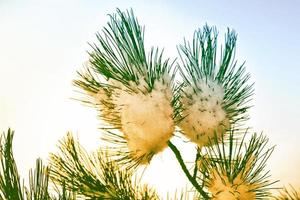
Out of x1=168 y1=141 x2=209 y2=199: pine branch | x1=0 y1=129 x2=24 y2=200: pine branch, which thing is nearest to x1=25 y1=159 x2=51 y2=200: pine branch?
x1=0 y1=129 x2=24 y2=200: pine branch

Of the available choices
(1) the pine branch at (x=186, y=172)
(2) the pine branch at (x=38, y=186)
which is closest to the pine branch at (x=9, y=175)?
(2) the pine branch at (x=38, y=186)

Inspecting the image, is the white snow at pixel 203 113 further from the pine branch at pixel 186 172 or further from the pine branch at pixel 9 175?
the pine branch at pixel 9 175

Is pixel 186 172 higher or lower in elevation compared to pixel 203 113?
lower

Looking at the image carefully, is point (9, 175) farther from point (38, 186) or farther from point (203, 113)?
point (203, 113)

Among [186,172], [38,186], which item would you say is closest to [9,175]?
Answer: [38,186]

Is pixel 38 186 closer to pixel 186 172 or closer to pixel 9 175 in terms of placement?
pixel 9 175

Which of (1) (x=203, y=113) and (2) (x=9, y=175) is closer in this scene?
(2) (x=9, y=175)

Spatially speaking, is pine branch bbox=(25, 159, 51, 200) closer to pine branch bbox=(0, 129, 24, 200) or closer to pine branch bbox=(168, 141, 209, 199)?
pine branch bbox=(0, 129, 24, 200)

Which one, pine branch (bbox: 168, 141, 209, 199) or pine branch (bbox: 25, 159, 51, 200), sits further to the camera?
pine branch (bbox: 168, 141, 209, 199)

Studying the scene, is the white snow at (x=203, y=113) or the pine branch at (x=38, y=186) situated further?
the white snow at (x=203, y=113)

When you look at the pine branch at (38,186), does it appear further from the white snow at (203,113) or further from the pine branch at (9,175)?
the white snow at (203,113)

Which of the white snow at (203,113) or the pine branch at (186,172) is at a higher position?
the white snow at (203,113)

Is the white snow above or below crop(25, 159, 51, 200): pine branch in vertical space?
above
